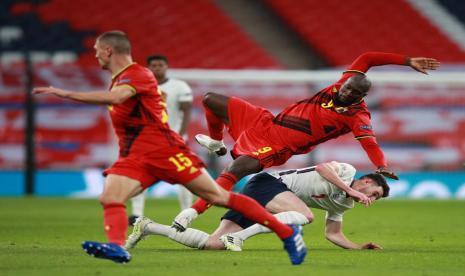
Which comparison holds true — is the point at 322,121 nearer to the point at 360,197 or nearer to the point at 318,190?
the point at 318,190

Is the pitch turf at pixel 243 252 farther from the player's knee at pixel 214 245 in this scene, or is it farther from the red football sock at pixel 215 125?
the red football sock at pixel 215 125

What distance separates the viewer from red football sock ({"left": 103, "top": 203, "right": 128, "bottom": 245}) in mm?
7008

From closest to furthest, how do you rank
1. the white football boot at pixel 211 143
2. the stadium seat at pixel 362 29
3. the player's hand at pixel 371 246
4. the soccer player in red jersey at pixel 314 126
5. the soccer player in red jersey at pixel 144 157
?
the soccer player in red jersey at pixel 144 157 → the player's hand at pixel 371 246 → the soccer player in red jersey at pixel 314 126 → the white football boot at pixel 211 143 → the stadium seat at pixel 362 29

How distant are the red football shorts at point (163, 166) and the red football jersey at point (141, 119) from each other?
54 mm

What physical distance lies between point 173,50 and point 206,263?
1670 cm

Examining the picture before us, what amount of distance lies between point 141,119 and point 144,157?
286 millimetres

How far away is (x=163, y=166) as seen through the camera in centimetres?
721

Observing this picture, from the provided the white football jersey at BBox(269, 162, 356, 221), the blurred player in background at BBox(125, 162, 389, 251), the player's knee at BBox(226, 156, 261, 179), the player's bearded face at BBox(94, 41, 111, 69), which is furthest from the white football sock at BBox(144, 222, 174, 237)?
the player's bearded face at BBox(94, 41, 111, 69)

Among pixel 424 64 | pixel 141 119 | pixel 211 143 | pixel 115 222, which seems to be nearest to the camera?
pixel 115 222

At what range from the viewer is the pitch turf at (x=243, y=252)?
23.1ft

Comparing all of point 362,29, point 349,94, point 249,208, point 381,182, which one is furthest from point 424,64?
point 362,29

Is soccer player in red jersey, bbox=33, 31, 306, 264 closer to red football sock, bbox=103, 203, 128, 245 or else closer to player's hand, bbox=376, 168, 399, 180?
red football sock, bbox=103, 203, 128, 245

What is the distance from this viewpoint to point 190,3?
25.1 meters

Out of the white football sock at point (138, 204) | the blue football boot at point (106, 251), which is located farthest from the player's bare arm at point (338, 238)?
the white football sock at point (138, 204)
